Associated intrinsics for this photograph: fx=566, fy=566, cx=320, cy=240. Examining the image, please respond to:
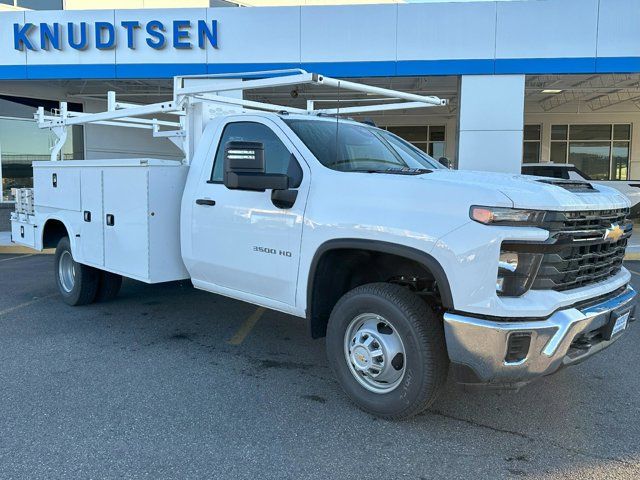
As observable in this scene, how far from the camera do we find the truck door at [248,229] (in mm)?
4234

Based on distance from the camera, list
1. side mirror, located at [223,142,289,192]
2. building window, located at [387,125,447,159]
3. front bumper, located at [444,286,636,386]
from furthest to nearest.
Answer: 1. building window, located at [387,125,447,159]
2. side mirror, located at [223,142,289,192]
3. front bumper, located at [444,286,636,386]

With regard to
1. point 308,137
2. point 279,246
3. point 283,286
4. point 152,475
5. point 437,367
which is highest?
point 308,137

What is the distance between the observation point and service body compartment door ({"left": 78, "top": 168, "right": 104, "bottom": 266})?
5962 millimetres

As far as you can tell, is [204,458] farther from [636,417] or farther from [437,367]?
[636,417]

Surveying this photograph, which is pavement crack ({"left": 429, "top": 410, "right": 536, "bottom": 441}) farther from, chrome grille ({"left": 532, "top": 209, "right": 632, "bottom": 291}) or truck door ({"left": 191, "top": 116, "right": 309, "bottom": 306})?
truck door ({"left": 191, "top": 116, "right": 309, "bottom": 306})

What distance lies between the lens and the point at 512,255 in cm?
322

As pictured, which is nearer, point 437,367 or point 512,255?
point 512,255

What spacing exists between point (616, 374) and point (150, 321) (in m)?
4.60

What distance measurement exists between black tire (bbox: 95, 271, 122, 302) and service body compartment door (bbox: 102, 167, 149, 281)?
1004 millimetres

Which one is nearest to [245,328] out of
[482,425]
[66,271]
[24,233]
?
[66,271]

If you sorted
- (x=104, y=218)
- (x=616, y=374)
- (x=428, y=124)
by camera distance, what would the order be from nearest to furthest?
(x=616, y=374)
(x=104, y=218)
(x=428, y=124)

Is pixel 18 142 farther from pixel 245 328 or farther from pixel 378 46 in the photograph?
pixel 245 328

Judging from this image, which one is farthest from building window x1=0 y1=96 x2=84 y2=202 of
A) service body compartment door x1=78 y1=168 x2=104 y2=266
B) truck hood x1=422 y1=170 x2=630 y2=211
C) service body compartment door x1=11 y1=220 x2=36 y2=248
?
truck hood x1=422 y1=170 x2=630 y2=211

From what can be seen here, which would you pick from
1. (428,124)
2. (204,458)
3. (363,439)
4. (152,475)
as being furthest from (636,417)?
(428,124)
